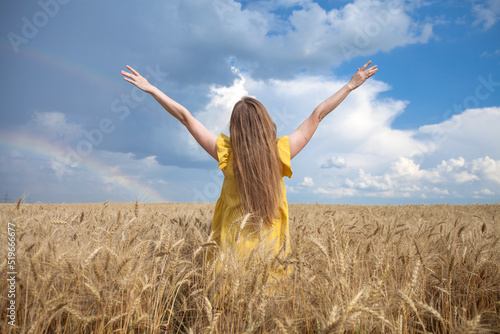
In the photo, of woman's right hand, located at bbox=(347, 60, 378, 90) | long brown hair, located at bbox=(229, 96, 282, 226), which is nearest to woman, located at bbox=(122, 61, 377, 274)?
long brown hair, located at bbox=(229, 96, 282, 226)

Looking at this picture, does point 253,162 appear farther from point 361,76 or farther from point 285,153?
point 361,76

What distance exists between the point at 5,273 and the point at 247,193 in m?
1.66

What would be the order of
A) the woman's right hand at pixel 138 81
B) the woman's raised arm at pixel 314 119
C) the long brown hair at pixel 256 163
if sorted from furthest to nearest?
the woman's right hand at pixel 138 81, the woman's raised arm at pixel 314 119, the long brown hair at pixel 256 163

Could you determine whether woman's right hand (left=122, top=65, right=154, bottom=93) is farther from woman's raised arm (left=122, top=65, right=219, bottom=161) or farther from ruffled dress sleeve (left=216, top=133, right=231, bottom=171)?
ruffled dress sleeve (left=216, top=133, right=231, bottom=171)

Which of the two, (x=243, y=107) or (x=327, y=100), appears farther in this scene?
(x=327, y=100)

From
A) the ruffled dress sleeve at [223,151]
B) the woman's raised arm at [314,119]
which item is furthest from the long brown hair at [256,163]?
the woman's raised arm at [314,119]

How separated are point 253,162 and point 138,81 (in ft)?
→ 5.64

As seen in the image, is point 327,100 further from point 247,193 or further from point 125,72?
point 125,72

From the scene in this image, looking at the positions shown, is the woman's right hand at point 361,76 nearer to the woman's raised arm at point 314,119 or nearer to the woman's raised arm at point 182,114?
the woman's raised arm at point 314,119

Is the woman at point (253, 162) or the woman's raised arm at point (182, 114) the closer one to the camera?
the woman at point (253, 162)

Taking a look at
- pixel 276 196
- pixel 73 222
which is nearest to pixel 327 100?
pixel 276 196

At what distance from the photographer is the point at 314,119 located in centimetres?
294

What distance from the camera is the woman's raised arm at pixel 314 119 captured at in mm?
2855

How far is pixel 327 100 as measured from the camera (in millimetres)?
3037
